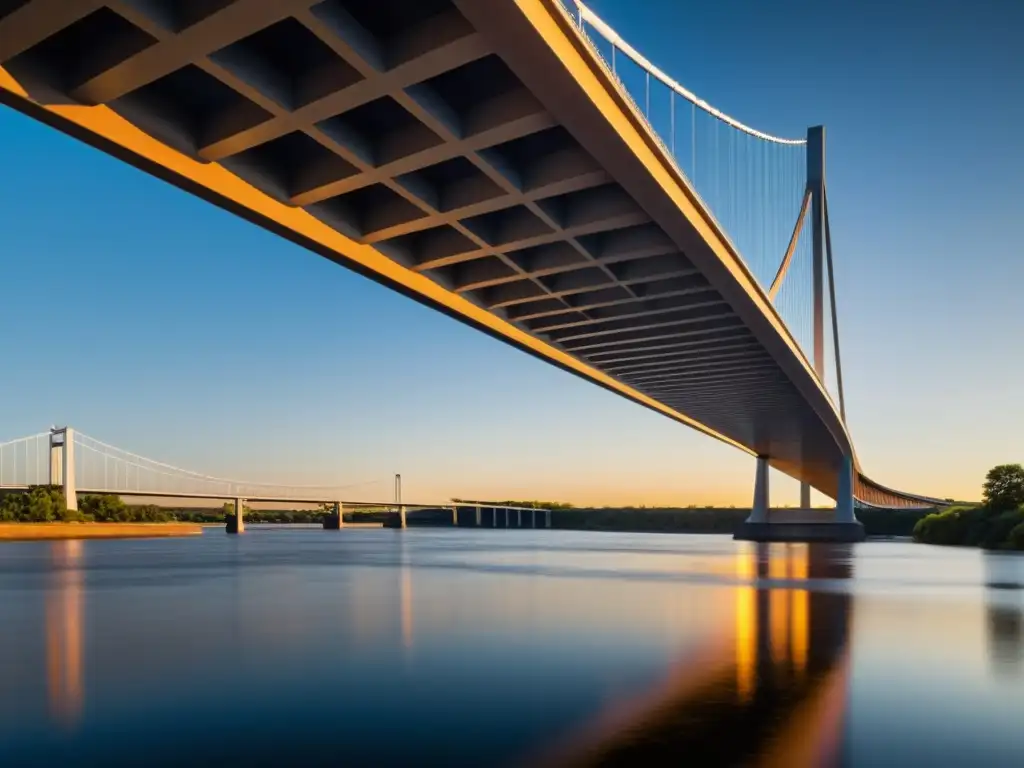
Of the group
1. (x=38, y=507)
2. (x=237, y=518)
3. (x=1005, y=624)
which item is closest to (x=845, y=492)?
(x=1005, y=624)

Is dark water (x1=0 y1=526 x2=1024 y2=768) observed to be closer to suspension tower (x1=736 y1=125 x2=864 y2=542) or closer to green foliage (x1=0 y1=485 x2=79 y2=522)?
suspension tower (x1=736 y1=125 x2=864 y2=542)

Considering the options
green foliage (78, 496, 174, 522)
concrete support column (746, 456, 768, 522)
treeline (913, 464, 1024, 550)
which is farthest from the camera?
green foliage (78, 496, 174, 522)

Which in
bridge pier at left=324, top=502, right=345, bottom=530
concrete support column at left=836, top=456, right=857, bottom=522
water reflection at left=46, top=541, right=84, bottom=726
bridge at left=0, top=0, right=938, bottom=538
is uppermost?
bridge at left=0, top=0, right=938, bottom=538

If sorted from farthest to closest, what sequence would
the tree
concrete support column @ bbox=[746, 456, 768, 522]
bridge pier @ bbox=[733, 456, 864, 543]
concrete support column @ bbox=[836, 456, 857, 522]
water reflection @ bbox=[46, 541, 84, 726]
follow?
concrete support column @ bbox=[746, 456, 768, 522] < bridge pier @ bbox=[733, 456, 864, 543] < concrete support column @ bbox=[836, 456, 857, 522] < the tree < water reflection @ bbox=[46, 541, 84, 726]

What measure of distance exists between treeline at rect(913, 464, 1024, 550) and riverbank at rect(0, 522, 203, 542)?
6444cm

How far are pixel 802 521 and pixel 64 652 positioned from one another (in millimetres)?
52681

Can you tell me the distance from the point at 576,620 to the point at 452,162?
8.41 meters

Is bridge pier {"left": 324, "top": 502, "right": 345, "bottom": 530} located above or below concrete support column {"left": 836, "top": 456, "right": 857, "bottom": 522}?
below

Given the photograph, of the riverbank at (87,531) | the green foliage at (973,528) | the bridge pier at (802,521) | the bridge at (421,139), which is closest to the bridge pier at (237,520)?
the riverbank at (87,531)

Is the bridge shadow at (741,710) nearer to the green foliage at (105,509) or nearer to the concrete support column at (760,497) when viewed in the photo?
the concrete support column at (760,497)

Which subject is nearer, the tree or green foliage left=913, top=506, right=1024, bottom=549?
green foliage left=913, top=506, right=1024, bottom=549

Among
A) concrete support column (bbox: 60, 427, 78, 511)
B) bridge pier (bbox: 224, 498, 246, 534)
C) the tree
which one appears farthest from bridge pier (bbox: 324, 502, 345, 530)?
the tree

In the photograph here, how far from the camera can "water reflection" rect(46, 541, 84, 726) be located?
24.4ft

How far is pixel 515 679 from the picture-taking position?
8.49 metres
